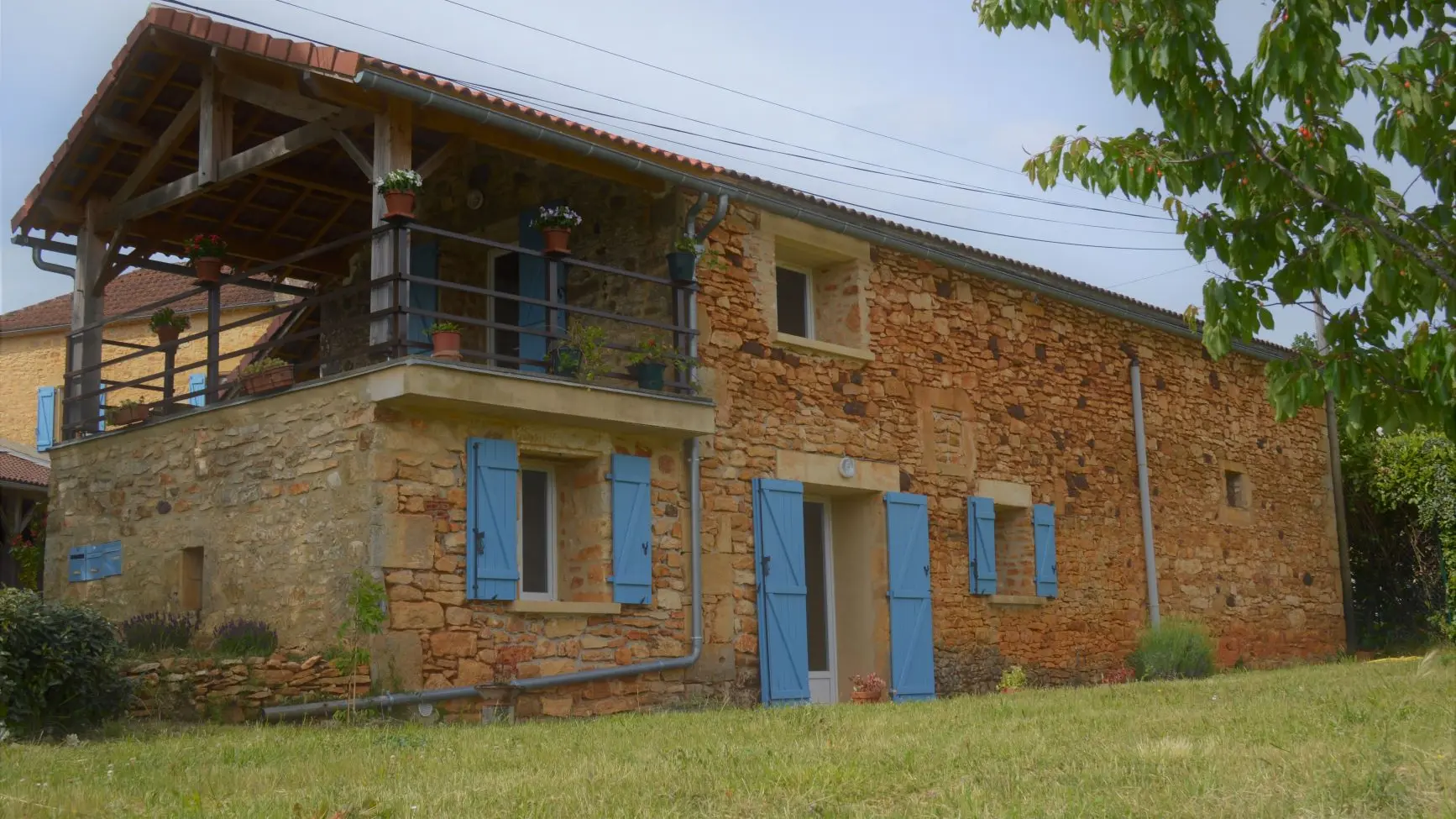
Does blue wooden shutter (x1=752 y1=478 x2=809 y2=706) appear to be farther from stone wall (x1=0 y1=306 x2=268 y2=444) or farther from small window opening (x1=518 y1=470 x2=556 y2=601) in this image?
stone wall (x1=0 y1=306 x2=268 y2=444)

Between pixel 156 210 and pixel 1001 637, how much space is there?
27.3ft

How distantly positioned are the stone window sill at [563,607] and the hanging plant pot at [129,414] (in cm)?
390

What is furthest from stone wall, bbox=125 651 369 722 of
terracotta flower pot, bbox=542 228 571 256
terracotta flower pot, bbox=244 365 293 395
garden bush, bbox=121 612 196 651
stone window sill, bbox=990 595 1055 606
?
stone window sill, bbox=990 595 1055 606

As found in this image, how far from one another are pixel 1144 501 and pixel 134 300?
1615cm

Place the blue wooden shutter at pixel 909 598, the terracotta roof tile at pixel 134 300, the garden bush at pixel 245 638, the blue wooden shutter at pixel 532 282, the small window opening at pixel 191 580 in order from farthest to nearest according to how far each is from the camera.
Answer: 1. the terracotta roof tile at pixel 134 300
2. the blue wooden shutter at pixel 909 598
3. the blue wooden shutter at pixel 532 282
4. the small window opening at pixel 191 580
5. the garden bush at pixel 245 638

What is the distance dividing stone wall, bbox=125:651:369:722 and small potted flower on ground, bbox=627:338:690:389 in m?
3.03

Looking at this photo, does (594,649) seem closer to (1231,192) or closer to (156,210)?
(156,210)

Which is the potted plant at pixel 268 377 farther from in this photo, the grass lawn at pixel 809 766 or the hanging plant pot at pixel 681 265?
the hanging plant pot at pixel 681 265

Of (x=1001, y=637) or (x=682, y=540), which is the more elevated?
(x=682, y=540)

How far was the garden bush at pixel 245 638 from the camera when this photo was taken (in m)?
9.62

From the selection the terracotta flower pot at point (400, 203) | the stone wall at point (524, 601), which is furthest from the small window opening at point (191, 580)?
the terracotta flower pot at point (400, 203)

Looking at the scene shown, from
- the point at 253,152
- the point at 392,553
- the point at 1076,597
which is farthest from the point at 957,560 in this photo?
the point at 253,152

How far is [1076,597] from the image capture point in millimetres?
14375

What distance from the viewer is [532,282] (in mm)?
11828
